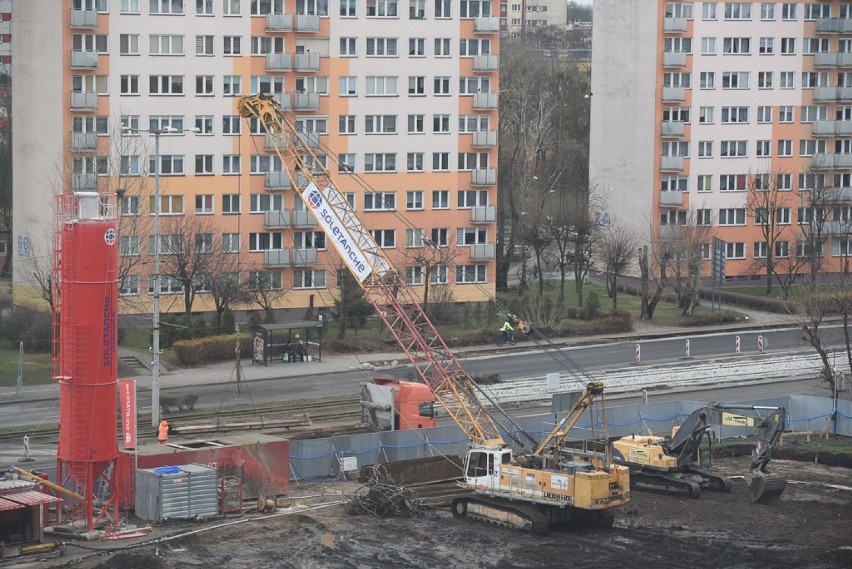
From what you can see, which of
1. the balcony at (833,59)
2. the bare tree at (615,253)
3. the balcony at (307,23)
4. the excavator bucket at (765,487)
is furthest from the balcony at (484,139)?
the excavator bucket at (765,487)

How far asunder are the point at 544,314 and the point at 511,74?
4734 centimetres

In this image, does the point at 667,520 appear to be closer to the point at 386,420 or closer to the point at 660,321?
the point at 386,420

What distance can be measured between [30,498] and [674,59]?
216ft

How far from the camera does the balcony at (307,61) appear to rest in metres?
80.6

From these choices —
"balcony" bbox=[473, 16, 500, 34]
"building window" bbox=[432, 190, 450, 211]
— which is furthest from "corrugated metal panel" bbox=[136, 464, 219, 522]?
"balcony" bbox=[473, 16, 500, 34]

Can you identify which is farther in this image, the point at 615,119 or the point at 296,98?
the point at 615,119

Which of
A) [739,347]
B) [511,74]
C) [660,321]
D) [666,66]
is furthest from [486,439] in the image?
[511,74]

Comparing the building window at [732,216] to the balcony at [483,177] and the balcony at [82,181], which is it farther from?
the balcony at [82,181]

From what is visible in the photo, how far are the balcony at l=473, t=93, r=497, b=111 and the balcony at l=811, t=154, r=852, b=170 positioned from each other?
81.1 feet

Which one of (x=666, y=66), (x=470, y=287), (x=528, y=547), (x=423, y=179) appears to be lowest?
(x=528, y=547)

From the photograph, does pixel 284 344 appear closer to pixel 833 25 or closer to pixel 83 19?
pixel 83 19

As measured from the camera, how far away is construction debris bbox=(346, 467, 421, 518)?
4300 cm

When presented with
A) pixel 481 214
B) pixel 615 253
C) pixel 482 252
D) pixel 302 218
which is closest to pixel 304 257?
pixel 302 218

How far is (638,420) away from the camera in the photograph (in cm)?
5591
